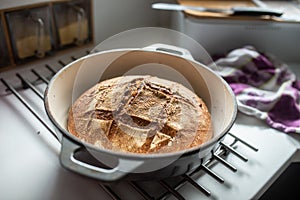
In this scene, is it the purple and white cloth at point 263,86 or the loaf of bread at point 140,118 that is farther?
the purple and white cloth at point 263,86

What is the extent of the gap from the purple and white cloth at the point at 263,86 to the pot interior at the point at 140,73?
10 centimetres

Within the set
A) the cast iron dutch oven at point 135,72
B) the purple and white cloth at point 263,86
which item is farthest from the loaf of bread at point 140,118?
the purple and white cloth at point 263,86

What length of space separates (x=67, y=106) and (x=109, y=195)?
0.65 feet

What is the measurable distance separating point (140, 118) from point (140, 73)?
20cm

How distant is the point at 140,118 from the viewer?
20.2 inches

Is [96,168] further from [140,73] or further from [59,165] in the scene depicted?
[140,73]

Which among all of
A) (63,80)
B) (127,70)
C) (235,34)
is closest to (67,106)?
(63,80)

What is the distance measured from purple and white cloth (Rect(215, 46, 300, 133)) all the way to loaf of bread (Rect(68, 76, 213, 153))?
179 mm

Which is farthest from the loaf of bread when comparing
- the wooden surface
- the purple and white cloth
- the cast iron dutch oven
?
the wooden surface

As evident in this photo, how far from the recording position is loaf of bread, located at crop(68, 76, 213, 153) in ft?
1.60

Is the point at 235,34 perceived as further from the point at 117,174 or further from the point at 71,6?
the point at 117,174

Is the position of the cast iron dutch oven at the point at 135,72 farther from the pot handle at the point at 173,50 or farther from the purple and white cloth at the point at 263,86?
the purple and white cloth at the point at 263,86

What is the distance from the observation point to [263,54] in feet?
2.78

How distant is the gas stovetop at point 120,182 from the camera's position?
502mm
